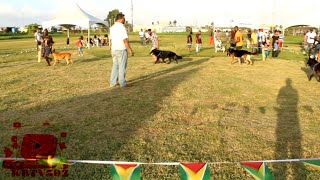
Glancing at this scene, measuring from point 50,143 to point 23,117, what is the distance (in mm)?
2186

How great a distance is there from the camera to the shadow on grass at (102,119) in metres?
4.11

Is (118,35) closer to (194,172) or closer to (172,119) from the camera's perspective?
(172,119)

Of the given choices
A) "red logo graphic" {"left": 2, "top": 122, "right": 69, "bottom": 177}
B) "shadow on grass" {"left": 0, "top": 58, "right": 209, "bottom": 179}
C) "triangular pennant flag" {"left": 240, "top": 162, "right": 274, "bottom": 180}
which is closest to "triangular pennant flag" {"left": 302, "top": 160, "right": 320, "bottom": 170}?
"triangular pennant flag" {"left": 240, "top": 162, "right": 274, "bottom": 180}

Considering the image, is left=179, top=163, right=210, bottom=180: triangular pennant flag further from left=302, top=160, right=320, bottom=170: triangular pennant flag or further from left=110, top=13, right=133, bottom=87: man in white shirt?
left=110, top=13, right=133, bottom=87: man in white shirt

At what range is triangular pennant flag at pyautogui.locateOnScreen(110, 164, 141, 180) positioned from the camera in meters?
2.82

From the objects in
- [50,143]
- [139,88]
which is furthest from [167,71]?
[50,143]

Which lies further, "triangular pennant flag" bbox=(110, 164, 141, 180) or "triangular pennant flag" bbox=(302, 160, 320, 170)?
"triangular pennant flag" bbox=(302, 160, 320, 170)

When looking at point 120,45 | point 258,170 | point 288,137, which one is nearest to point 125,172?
point 258,170

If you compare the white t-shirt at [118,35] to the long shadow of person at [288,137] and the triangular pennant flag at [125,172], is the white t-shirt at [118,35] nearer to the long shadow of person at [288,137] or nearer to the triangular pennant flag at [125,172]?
the long shadow of person at [288,137]

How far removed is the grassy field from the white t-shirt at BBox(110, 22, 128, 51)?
1.20 m

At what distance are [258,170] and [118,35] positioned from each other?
619 centimetres

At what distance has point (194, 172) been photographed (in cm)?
283

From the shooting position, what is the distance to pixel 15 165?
3.55 meters

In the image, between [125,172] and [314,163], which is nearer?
[125,172]
